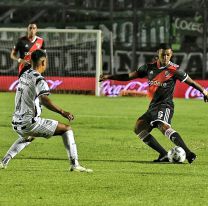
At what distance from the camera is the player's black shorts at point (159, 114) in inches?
573

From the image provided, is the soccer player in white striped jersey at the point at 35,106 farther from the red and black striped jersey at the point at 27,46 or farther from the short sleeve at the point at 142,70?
the red and black striped jersey at the point at 27,46

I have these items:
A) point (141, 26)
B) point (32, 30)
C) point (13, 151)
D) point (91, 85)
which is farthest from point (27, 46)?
point (141, 26)

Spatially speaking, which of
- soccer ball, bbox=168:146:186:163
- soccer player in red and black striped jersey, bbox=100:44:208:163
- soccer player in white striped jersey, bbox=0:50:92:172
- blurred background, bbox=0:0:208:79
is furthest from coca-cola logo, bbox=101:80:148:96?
soccer player in white striped jersey, bbox=0:50:92:172

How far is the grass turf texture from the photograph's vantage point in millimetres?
10359

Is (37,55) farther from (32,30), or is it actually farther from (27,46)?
(27,46)

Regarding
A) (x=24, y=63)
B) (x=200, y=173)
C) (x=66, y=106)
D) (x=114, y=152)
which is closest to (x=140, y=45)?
(x=66, y=106)

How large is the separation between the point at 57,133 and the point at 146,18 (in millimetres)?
25002

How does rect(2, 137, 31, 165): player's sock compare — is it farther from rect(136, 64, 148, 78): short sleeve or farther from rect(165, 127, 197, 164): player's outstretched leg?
rect(136, 64, 148, 78): short sleeve

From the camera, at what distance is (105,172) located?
12.7m

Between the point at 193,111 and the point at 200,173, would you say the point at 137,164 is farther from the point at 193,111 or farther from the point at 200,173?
the point at 193,111

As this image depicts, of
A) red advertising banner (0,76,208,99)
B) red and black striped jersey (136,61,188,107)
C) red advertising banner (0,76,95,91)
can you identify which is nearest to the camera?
red and black striped jersey (136,61,188,107)

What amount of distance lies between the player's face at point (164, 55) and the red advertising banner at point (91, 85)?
17798mm

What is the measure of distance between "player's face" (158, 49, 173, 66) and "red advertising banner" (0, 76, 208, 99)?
701 inches

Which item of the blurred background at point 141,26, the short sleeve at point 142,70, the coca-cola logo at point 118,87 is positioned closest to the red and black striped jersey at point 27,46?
the short sleeve at point 142,70
